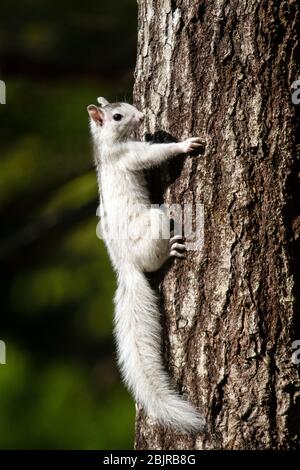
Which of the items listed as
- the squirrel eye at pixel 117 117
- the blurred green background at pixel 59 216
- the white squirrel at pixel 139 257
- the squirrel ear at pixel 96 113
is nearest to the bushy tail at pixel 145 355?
the white squirrel at pixel 139 257

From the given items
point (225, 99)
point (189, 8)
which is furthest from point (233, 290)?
point (189, 8)

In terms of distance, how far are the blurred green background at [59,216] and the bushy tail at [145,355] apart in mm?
2152

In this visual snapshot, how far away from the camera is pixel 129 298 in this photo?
344 centimetres

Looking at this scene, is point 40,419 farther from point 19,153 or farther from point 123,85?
point 123,85

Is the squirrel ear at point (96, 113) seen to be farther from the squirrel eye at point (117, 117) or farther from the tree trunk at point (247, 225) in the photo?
the tree trunk at point (247, 225)

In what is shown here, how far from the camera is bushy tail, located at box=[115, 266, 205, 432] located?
316 centimetres

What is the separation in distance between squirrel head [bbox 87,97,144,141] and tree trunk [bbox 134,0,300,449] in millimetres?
473

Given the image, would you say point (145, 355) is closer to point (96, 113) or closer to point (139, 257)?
point (139, 257)

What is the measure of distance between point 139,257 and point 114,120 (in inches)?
30.0

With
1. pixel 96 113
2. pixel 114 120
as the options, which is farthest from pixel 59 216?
pixel 114 120

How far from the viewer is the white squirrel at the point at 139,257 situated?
3.22 metres

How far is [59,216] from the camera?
566 centimetres

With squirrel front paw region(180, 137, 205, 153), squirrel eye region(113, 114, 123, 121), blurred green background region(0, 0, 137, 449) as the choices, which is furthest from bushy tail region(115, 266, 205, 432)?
blurred green background region(0, 0, 137, 449)

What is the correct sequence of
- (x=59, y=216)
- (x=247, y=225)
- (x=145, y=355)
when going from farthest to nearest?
(x=59, y=216) → (x=145, y=355) → (x=247, y=225)
